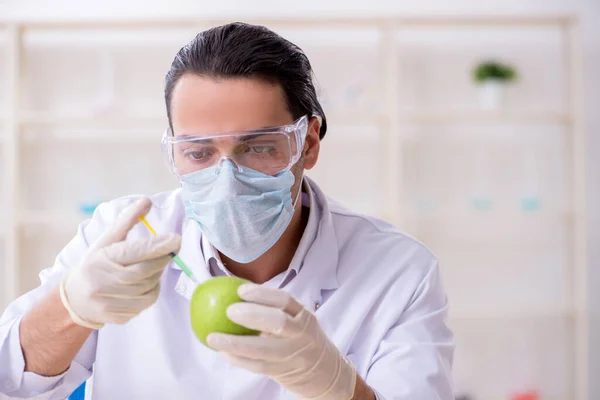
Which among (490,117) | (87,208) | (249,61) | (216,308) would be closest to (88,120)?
(87,208)

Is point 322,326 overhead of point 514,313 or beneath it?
overhead

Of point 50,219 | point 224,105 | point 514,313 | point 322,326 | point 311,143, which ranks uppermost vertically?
point 224,105

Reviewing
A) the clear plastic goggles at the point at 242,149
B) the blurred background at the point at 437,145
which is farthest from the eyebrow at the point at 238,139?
the blurred background at the point at 437,145

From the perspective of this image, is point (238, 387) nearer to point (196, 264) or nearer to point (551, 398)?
point (196, 264)

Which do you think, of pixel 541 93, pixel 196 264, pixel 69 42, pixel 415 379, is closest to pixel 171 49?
pixel 69 42

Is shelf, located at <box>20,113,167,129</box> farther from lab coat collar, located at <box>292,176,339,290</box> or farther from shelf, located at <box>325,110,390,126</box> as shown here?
lab coat collar, located at <box>292,176,339,290</box>

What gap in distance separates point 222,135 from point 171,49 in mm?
2559

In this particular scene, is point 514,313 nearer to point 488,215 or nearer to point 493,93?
point 488,215

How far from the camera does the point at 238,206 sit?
4.35ft

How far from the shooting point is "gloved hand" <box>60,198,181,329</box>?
43.6 inches

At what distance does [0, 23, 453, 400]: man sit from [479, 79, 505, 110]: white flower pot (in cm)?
214

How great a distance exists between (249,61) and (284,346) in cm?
58

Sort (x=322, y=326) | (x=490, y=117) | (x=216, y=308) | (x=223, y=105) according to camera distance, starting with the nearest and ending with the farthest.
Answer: (x=216, y=308) < (x=223, y=105) < (x=322, y=326) < (x=490, y=117)

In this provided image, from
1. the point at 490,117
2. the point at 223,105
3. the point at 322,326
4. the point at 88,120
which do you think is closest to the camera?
the point at 223,105
